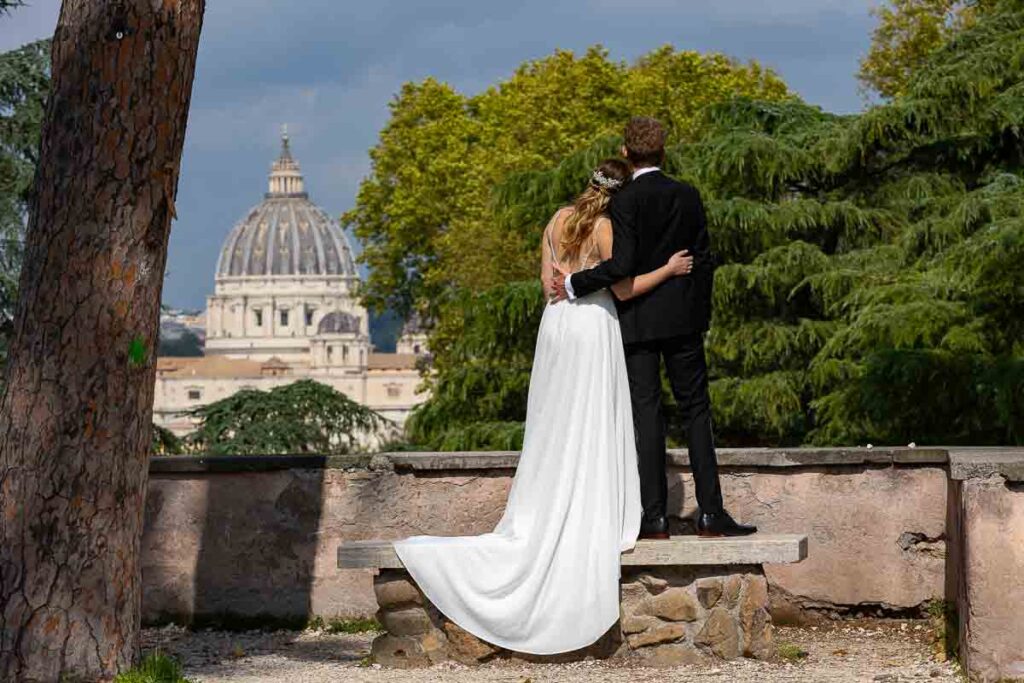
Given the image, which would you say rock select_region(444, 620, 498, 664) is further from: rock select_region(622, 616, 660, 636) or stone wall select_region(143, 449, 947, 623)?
stone wall select_region(143, 449, 947, 623)

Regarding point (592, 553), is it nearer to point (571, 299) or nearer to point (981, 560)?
point (571, 299)

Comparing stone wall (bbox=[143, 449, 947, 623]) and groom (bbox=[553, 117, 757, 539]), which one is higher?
groom (bbox=[553, 117, 757, 539])

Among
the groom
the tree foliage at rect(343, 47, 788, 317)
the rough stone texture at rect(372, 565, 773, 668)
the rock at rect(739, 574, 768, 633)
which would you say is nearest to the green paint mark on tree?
the rough stone texture at rect(372, 565, 773, 668)

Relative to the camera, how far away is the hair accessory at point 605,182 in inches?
273

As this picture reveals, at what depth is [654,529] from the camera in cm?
691

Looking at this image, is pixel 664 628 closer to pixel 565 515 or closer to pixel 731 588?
pixel 731 588

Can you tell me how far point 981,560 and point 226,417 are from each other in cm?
2043

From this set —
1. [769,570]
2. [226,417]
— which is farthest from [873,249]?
[769,570]

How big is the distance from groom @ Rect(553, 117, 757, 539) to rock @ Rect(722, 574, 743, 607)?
0.23m

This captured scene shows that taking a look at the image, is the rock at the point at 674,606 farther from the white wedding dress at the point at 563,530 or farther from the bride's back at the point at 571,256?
the bride's back at the point at 571,256

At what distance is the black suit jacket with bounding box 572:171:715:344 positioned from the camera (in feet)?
22.4

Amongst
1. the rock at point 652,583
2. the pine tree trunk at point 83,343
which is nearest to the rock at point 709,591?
the rock at point 652,583

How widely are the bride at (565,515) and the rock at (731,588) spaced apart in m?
0.38

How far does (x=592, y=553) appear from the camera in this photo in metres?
6.70
